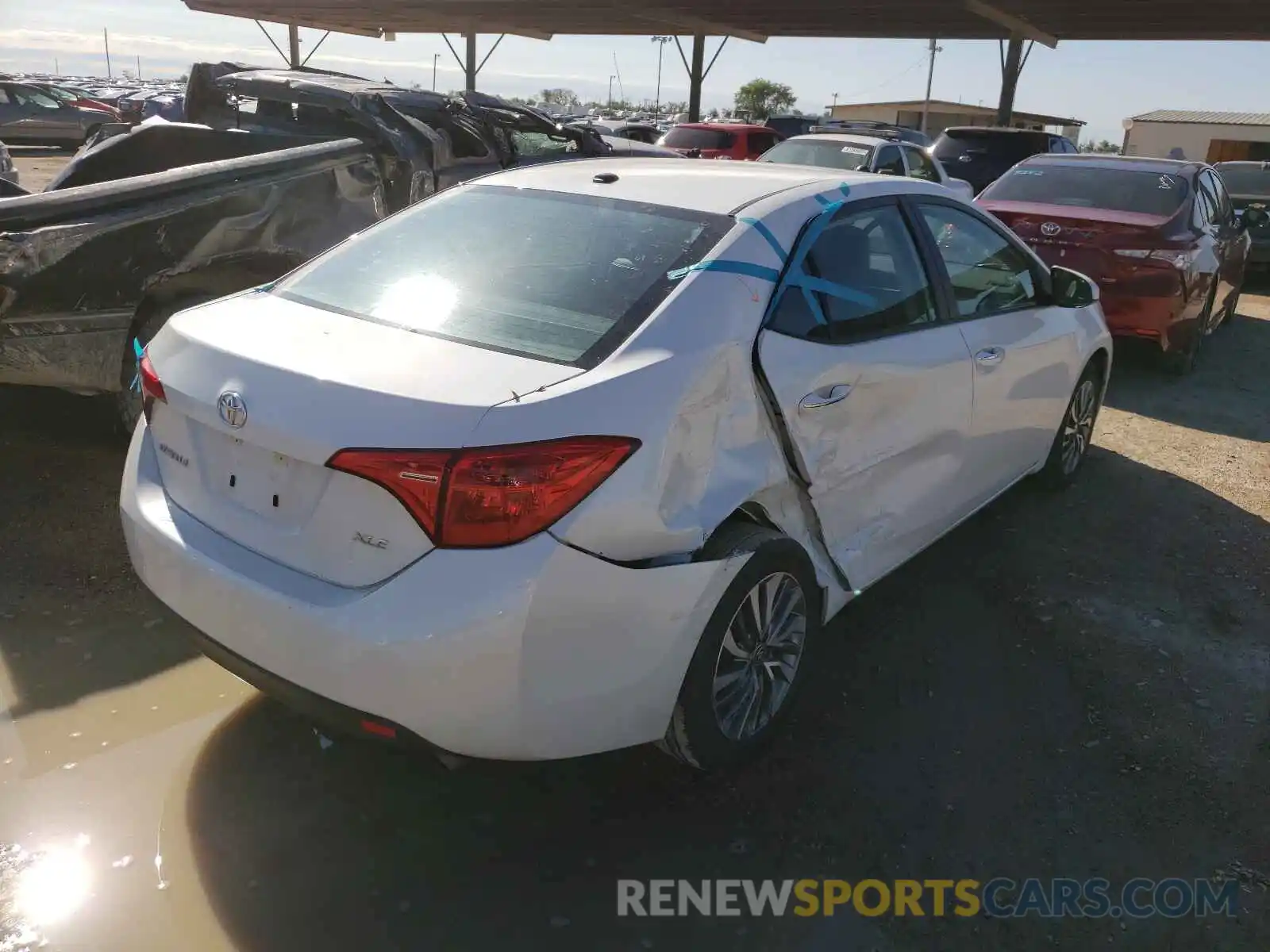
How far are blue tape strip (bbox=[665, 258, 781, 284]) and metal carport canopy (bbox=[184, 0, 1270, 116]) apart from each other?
62.1ft

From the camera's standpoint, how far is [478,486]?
216cm

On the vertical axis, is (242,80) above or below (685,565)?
above

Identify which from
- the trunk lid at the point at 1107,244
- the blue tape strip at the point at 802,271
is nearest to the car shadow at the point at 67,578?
the blue tape strip at the point at 802,271

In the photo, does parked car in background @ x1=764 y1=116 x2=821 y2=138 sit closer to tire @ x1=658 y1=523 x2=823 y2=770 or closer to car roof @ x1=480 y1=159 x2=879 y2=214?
car roof @ x1=480 y1=159 x2=879 y2=214

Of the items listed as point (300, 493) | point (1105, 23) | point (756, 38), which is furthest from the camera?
point (756, 38)

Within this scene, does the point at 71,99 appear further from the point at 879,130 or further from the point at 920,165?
the point at 920,165

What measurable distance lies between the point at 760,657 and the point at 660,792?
473mm

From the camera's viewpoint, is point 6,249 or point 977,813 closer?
point 977,813

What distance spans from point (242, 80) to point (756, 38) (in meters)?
23.3

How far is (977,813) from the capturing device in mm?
2891

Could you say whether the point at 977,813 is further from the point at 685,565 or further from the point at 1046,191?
the point at 1046,191

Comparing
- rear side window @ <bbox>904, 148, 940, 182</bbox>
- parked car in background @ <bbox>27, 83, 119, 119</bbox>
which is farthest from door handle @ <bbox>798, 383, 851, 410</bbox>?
parked car in background @ <bbox>27, 83, 119, 119</bbox>

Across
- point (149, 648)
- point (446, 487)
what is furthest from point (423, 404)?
point (149, 648)

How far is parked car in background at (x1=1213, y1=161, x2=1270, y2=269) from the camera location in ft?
41.5
